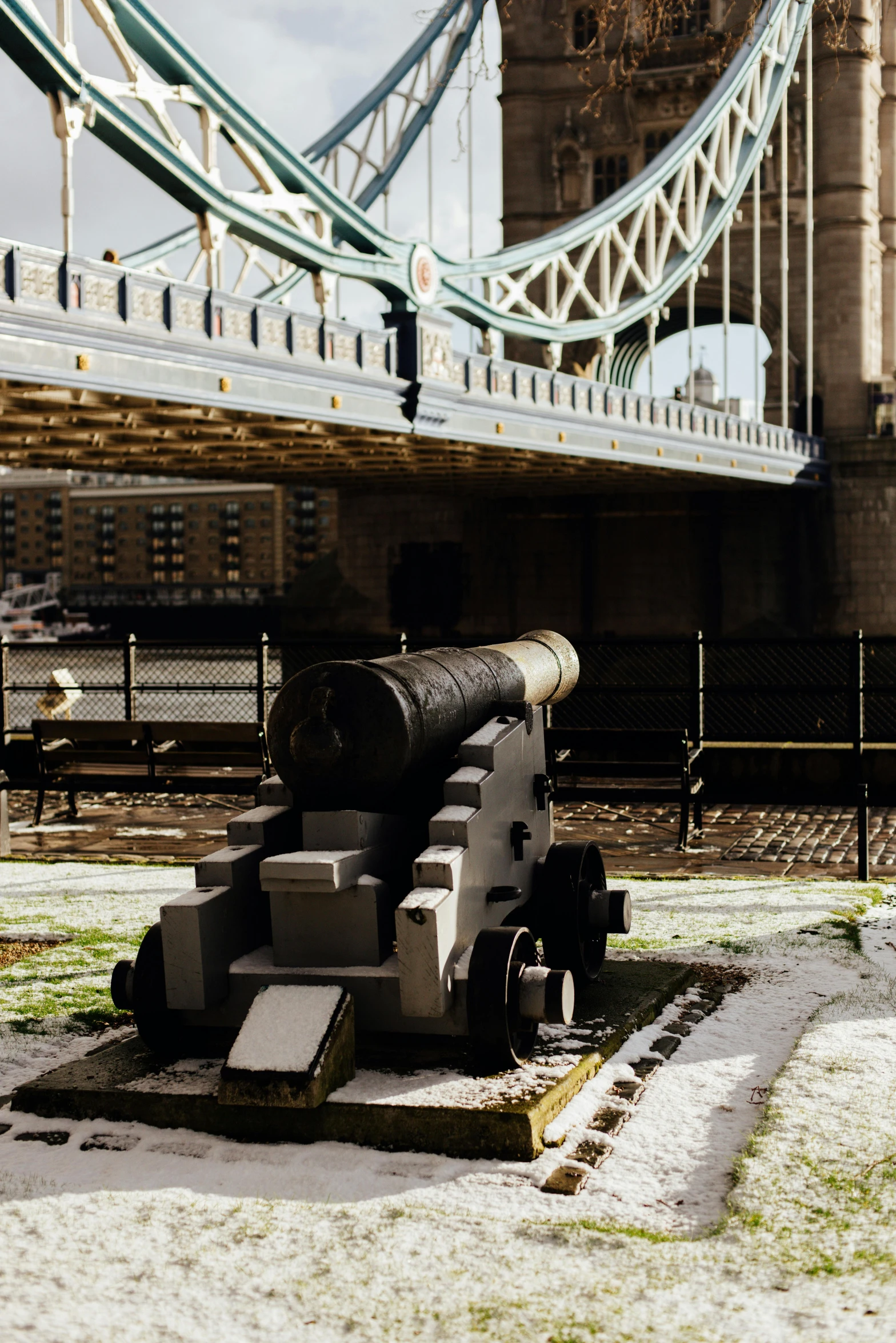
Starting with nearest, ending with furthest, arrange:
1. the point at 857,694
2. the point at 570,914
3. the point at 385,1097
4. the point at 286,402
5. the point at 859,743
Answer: the point at 385,1097 < the point at 570,914 < the point at 857,694 < the point at 859,743 < the point at 286,402

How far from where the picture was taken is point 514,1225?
324 centimetres

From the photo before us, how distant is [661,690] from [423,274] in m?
10.3

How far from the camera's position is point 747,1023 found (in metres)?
4.61

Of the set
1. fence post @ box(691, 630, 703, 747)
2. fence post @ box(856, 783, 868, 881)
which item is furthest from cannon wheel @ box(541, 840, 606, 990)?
fence post @ box(691, 630, 703, 747)

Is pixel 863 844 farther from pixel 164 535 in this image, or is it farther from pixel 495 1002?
pixel 164 535

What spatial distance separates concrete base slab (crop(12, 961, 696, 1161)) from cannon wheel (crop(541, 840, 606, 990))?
37cm

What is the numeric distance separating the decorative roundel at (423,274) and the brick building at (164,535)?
308 ft

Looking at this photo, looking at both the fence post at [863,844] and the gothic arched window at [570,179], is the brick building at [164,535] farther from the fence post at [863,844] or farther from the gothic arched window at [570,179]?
the fence post at [863,844]

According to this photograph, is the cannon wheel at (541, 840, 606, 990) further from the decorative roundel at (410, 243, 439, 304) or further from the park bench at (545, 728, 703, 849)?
the decorative roundel at (410, 243, 439, 304)

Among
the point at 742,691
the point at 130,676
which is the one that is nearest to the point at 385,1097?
the point at 742,691

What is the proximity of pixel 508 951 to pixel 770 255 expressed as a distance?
127 ft

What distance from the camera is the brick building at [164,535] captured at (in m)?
117

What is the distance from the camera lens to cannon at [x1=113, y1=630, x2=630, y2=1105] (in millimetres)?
3887

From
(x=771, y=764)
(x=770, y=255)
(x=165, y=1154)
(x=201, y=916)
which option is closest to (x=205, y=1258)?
(x=165, y=1154)
